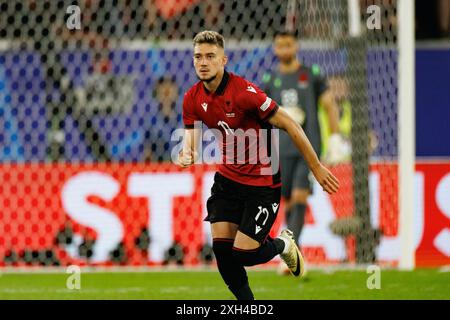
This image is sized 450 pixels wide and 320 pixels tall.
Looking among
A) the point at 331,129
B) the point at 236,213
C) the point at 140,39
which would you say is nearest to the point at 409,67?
the point at 331,129

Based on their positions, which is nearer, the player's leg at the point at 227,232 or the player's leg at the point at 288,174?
the player's leg at the point at 227,232

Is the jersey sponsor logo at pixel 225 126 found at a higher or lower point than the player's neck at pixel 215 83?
lower

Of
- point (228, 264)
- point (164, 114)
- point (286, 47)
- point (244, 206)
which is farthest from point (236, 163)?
point (164, 114)

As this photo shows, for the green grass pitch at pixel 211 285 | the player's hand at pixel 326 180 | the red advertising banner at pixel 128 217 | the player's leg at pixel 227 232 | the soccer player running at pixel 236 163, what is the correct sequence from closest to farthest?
the player's hand at pixel 326 180 < the soccer player running at pixel 236 163 < the player's leg at pixel 227 232 < the green grass pitch at pixel 211 285 < the red advertising banner at pixel 128 217

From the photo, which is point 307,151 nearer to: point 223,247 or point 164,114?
point 223,247

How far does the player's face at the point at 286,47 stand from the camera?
11.2m

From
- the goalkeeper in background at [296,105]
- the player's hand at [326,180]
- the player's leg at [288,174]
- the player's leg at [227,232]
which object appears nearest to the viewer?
the player's hand at [326,180]

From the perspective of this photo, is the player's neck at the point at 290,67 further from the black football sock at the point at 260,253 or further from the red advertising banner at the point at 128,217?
the black football sock at the point at 260,253

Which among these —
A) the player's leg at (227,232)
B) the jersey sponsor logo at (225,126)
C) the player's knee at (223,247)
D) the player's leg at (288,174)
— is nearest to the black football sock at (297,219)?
the player's leg at (288,174)

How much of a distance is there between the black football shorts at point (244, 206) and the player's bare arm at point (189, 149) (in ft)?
0.94

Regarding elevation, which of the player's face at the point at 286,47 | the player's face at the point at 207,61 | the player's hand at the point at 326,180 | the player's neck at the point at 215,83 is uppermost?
the player's face at the point at 286,47

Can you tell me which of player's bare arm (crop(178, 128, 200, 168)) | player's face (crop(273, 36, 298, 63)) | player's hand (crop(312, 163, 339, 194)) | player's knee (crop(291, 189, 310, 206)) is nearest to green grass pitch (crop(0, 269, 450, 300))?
player's knee (crop(291, 189, 310, 206))

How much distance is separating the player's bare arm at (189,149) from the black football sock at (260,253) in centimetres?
71

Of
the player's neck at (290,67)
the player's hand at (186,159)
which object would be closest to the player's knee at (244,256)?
the player's hand at (186,159)
